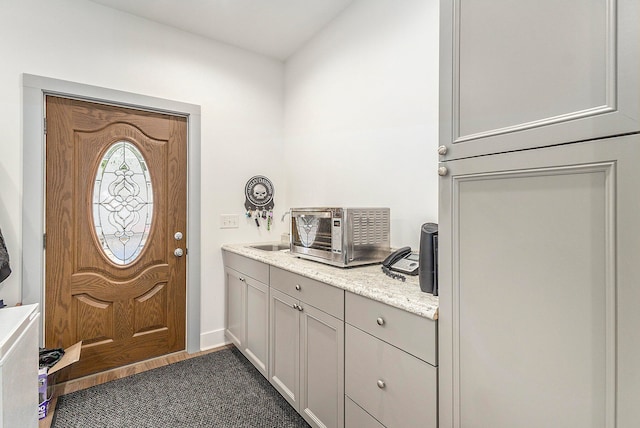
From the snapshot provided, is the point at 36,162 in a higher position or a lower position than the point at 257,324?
higher

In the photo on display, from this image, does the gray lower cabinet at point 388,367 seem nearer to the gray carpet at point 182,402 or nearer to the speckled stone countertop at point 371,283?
the speckled stone countertop at point 371,283

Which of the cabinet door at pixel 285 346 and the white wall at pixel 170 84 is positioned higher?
the white wall at pixel 170 84

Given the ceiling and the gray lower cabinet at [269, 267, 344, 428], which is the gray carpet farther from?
the ceiling

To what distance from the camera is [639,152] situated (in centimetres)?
66

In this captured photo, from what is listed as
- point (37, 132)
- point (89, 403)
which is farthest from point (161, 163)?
point (89, 403)

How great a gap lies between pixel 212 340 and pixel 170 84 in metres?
2.16

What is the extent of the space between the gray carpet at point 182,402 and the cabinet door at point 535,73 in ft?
5.81

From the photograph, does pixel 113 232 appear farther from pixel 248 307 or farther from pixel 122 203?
pixel 248 307

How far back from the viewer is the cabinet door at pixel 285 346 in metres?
1.74

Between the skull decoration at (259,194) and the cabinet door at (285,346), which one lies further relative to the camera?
the skull decoration at (259,194)

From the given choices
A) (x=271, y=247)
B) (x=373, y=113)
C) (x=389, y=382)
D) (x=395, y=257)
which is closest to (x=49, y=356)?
(x=271, y=247)

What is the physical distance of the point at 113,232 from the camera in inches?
91.8

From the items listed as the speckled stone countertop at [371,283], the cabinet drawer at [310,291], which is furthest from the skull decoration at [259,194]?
the cabinet drawer at [310,291]

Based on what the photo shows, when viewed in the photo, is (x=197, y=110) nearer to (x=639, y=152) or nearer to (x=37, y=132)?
(x=37, y=132)
